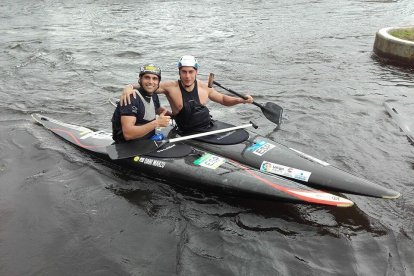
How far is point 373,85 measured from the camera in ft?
32.8

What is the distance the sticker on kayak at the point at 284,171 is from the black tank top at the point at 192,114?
113 centimetres

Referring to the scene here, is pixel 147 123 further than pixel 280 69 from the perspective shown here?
No

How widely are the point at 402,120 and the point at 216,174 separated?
4669 millimetres

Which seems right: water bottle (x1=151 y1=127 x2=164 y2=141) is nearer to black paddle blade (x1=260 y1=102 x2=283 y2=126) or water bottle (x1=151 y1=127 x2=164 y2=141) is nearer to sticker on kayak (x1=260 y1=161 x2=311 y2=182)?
sticker on kayak (x1=260 y1=161 x2=311 y2=182)

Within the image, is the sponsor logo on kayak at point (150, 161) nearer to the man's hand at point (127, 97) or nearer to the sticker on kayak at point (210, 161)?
the sticker on kayak at point (210, 161)

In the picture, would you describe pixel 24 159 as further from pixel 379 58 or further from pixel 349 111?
pixel 379 58

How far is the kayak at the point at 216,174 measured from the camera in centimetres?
450

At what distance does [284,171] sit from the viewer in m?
5.03

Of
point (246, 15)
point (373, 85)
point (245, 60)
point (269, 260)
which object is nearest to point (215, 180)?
point (269, 260)

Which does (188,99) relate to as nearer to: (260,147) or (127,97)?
(127,97)

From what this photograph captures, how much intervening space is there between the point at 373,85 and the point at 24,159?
26.6 feet

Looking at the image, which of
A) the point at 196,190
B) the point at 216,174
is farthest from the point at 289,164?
the point at 196,190

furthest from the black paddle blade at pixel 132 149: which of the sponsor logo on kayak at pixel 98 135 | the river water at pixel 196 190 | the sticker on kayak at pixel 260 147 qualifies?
the sticker on kayak at pixel 260 147

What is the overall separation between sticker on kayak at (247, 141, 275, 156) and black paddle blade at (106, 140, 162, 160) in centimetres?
128
